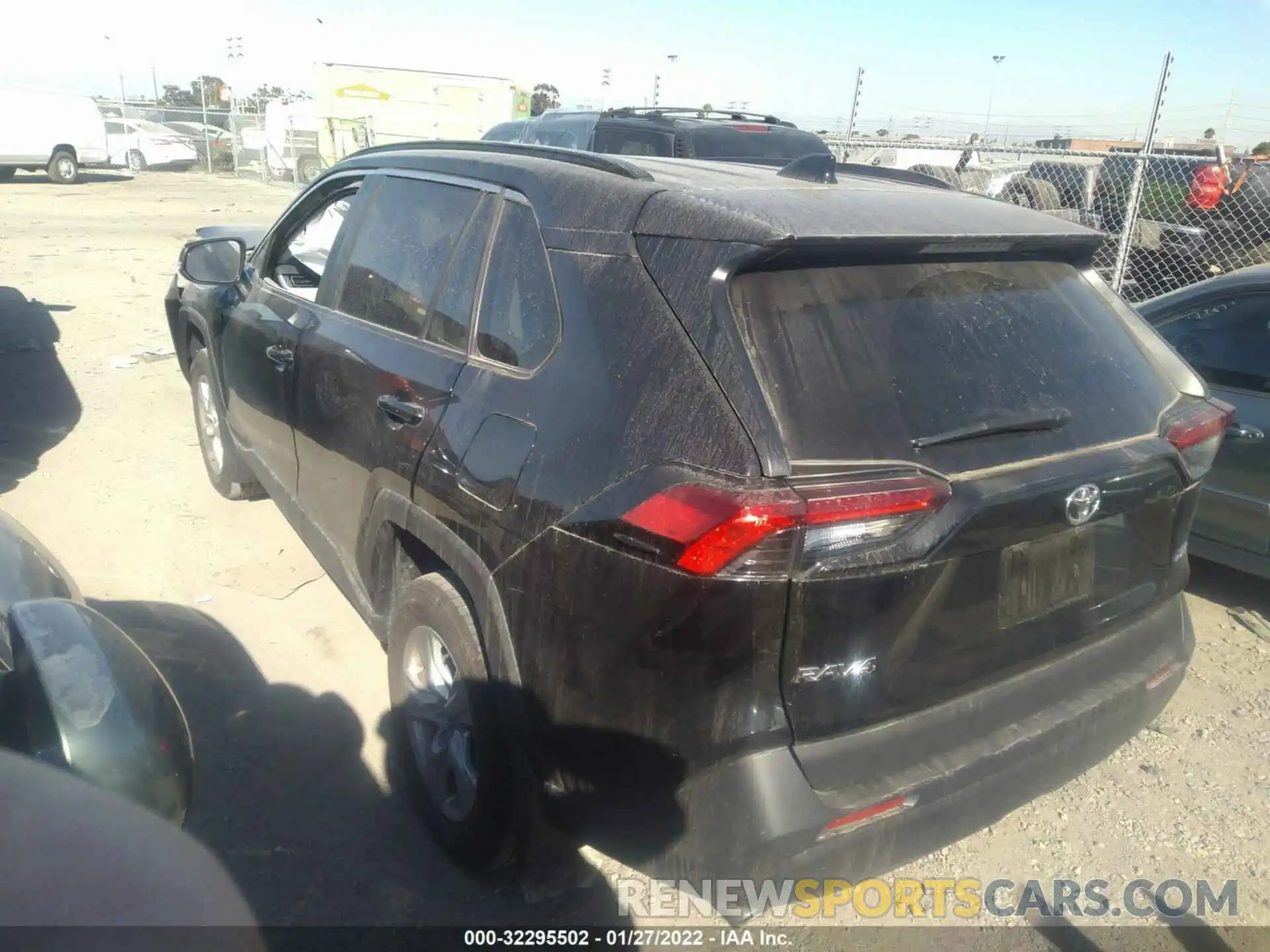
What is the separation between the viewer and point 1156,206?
10.7 metres

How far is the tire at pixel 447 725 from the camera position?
2.52 meters

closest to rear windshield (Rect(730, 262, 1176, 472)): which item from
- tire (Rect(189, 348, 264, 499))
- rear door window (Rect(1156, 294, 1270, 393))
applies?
rear door window (Rect(1156, 294, 1270, 393))

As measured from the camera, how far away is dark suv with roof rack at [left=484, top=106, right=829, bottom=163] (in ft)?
29.5

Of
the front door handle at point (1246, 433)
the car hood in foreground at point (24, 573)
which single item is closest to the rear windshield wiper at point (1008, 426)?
the car hood in foreground at point (24, 573)

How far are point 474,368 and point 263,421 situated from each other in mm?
1842

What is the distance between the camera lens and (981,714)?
7.36 ft

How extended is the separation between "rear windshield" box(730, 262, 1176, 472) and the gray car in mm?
1981

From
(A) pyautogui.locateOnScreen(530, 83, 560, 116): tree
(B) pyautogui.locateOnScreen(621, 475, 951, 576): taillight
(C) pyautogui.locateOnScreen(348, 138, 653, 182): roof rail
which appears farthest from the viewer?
(A) pyautogui.locateOnScreen(530, 83, 560, 116): tree

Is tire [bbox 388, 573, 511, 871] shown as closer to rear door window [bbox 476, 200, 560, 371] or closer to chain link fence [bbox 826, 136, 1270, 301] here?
rear door window [bbox 476, 200, 560, 371]

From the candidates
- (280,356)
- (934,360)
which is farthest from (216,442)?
(934,360)

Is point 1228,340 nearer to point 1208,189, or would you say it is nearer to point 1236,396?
point 1236,396

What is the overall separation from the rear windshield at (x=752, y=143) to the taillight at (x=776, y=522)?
24.6ft

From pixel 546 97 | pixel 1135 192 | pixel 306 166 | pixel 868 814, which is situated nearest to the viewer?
pixel 868 814

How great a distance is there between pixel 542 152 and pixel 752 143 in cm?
696
